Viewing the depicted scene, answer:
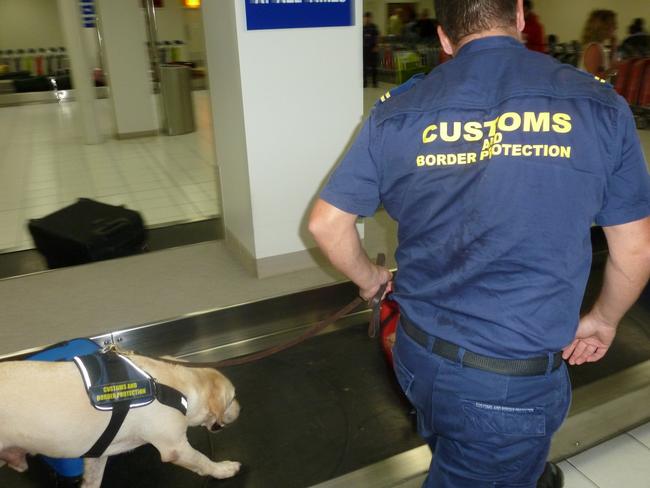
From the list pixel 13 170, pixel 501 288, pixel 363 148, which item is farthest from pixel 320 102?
pixel 13 170

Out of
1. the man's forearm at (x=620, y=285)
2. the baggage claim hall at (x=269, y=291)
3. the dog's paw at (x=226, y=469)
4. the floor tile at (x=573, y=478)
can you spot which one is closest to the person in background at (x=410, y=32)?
the baggage claim hall at (x=269, y=291)

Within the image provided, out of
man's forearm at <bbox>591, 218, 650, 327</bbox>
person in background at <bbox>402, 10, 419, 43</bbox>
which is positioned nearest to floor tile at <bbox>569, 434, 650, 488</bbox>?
man's forearm at <bbox>591, 218, 650, 327</bbox>

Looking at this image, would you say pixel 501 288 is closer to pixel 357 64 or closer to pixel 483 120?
pixel 483 120

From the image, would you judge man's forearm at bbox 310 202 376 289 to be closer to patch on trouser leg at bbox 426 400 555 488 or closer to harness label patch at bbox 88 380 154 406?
patch on trouser leg at bbox 426 400 555 488

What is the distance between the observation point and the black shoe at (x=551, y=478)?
6.37 feet

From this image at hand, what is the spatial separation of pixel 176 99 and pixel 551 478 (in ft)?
28.9

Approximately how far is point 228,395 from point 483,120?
1482mm

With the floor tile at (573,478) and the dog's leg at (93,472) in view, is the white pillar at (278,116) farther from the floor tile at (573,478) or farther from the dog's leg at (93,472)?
the floor tile at (573,478)

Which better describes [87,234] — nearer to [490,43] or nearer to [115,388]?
[115,388]

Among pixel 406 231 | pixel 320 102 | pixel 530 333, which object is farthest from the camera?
pixel 320 102

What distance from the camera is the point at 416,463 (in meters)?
2.11

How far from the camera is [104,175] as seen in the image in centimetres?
703

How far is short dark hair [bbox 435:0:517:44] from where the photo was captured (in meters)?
1.17

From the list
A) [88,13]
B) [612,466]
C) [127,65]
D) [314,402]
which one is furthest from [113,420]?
[88,13]
